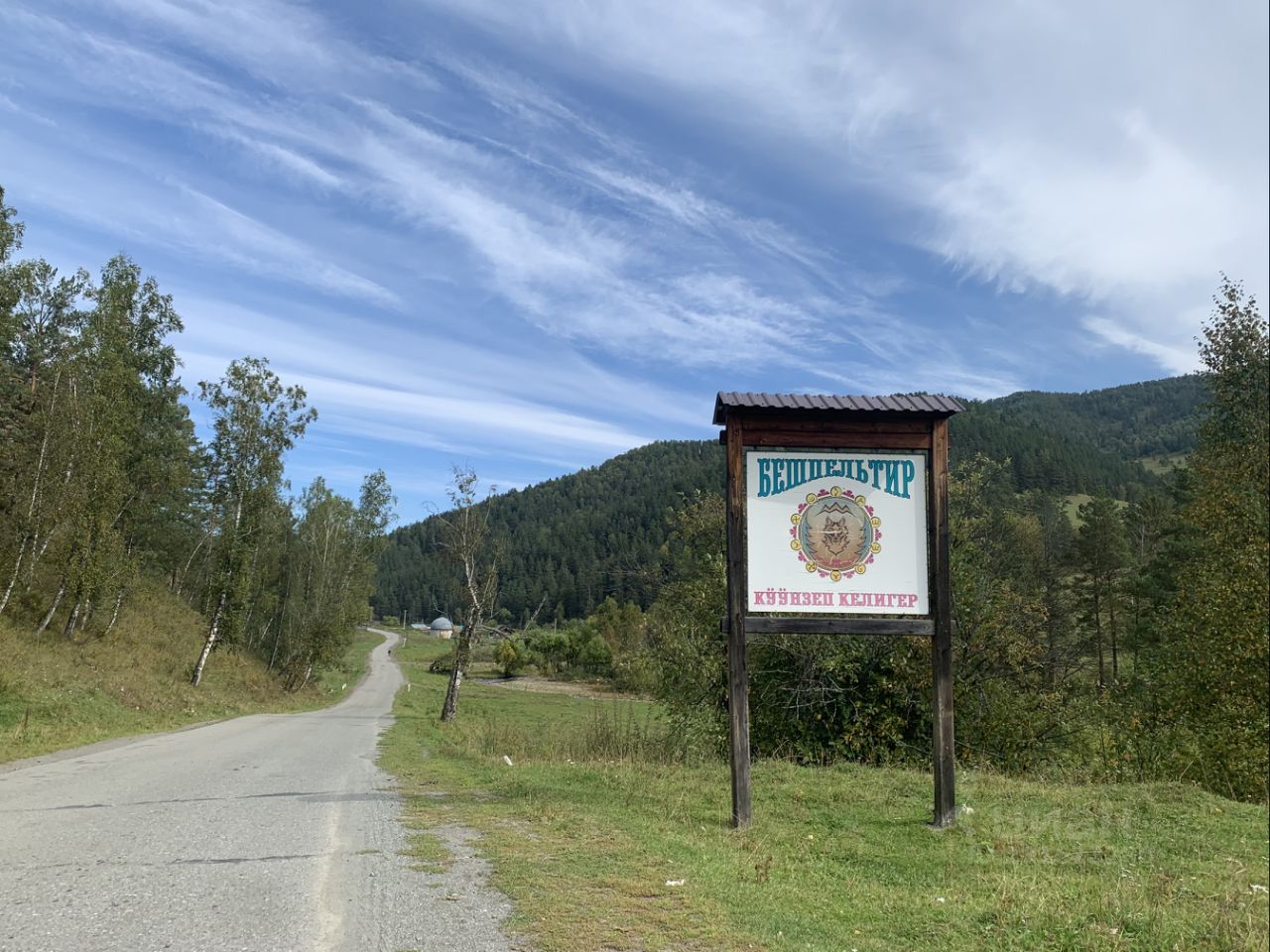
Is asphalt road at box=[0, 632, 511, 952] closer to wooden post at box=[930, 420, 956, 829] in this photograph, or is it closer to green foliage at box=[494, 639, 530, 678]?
wooden post at box=[930, 420, 956, 829]

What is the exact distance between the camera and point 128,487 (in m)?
31.4

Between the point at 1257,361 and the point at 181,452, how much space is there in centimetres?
4100

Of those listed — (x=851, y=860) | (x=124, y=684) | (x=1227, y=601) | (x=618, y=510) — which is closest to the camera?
(x=851, y=860)

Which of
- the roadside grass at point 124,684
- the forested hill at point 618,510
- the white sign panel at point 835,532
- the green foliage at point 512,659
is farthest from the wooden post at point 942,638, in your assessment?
the forested hill at point 618,510

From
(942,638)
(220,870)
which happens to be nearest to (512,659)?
(942,638)

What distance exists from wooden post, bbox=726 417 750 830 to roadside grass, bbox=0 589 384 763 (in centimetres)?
1253

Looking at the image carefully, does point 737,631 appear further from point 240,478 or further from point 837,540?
point 240,478

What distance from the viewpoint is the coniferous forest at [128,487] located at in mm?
25828

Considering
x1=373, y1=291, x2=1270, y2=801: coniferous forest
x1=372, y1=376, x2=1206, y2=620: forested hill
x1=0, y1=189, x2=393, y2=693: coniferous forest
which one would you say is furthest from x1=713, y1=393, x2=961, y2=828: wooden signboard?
x1=372, y1=376, x2=1206, y2=620: forested hill

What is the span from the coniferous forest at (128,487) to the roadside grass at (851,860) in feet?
69.6

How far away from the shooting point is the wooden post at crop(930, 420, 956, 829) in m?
8.07

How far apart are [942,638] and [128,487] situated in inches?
1274

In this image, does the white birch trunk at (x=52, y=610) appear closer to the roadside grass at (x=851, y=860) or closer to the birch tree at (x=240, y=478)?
→ the birch tree at (x=240, y=478)

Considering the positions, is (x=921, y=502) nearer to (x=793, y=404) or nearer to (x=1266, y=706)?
(x=793, y=404)
